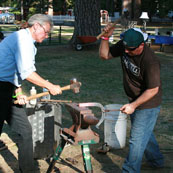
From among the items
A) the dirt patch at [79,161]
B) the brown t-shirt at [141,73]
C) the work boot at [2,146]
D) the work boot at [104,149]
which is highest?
the brown t-shirt at [141,73]

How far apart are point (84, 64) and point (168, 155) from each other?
322 inches

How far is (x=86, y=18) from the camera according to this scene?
15.0m

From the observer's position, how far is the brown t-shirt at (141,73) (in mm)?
3434

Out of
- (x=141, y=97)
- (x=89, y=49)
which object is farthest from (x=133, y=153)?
(x=89, y=49)

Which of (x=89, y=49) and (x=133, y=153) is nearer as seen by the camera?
(x=133, y=153)

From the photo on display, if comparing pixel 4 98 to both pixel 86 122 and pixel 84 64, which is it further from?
pixel 84 64

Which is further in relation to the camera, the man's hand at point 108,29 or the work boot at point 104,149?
the work boot at point 104,149

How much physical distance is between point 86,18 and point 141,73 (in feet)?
38.9

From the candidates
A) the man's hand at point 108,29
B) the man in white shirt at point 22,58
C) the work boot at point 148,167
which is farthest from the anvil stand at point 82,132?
the work boot at point 148,167

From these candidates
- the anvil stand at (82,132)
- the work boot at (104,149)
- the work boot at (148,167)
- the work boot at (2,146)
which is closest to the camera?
the anvil stand at (82,132)

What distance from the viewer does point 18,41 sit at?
3416 mm

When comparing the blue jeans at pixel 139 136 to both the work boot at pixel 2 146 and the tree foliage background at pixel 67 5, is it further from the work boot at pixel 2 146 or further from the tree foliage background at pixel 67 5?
the tree foliage background at pixel 67 5

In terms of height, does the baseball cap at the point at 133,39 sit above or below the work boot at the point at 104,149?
above

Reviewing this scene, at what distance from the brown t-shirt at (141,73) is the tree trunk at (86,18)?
11.3 meters
